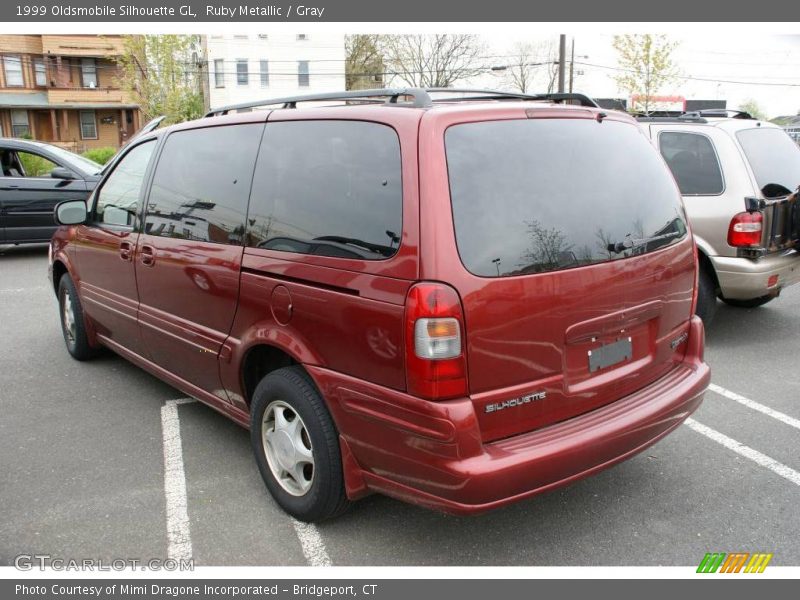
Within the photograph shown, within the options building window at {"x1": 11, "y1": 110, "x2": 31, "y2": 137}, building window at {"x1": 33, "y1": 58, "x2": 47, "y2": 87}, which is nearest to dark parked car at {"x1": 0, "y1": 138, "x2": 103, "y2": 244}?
building window at {"x1": 33, "y1": 58, "x2": 47, "y2": 87}

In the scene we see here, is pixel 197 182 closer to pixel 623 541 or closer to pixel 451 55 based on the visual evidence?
pixel 623 541

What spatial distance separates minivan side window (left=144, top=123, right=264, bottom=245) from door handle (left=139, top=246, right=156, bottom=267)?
0.34ft

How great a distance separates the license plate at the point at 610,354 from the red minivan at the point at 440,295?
0.01 m

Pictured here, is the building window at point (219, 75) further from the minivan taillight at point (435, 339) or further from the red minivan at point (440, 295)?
the minivan taillight at point (435, 339)

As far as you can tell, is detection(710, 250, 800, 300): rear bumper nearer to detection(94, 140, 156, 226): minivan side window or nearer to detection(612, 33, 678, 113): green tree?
detection(94, 140, 156, 226): minivan side window

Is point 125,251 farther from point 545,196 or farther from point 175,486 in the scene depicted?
point 545,196

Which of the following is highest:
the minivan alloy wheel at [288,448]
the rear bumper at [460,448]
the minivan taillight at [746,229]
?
the minivan taillight at [746,229]

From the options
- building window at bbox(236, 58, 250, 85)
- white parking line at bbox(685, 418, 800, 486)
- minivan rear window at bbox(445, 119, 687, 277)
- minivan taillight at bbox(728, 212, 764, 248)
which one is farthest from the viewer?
building window at bbox(236, 58, 250, 85)

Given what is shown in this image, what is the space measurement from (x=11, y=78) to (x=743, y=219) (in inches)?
1731

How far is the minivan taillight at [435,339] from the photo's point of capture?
97.7 inches

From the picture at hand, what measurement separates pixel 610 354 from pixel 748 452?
1.55 metres

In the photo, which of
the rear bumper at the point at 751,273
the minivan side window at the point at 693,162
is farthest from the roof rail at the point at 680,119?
the rear bumper at the point at 751,273

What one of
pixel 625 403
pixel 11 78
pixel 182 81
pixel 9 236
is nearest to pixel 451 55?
pixel 182 81

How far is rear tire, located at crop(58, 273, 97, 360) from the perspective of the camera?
17.6 feet
